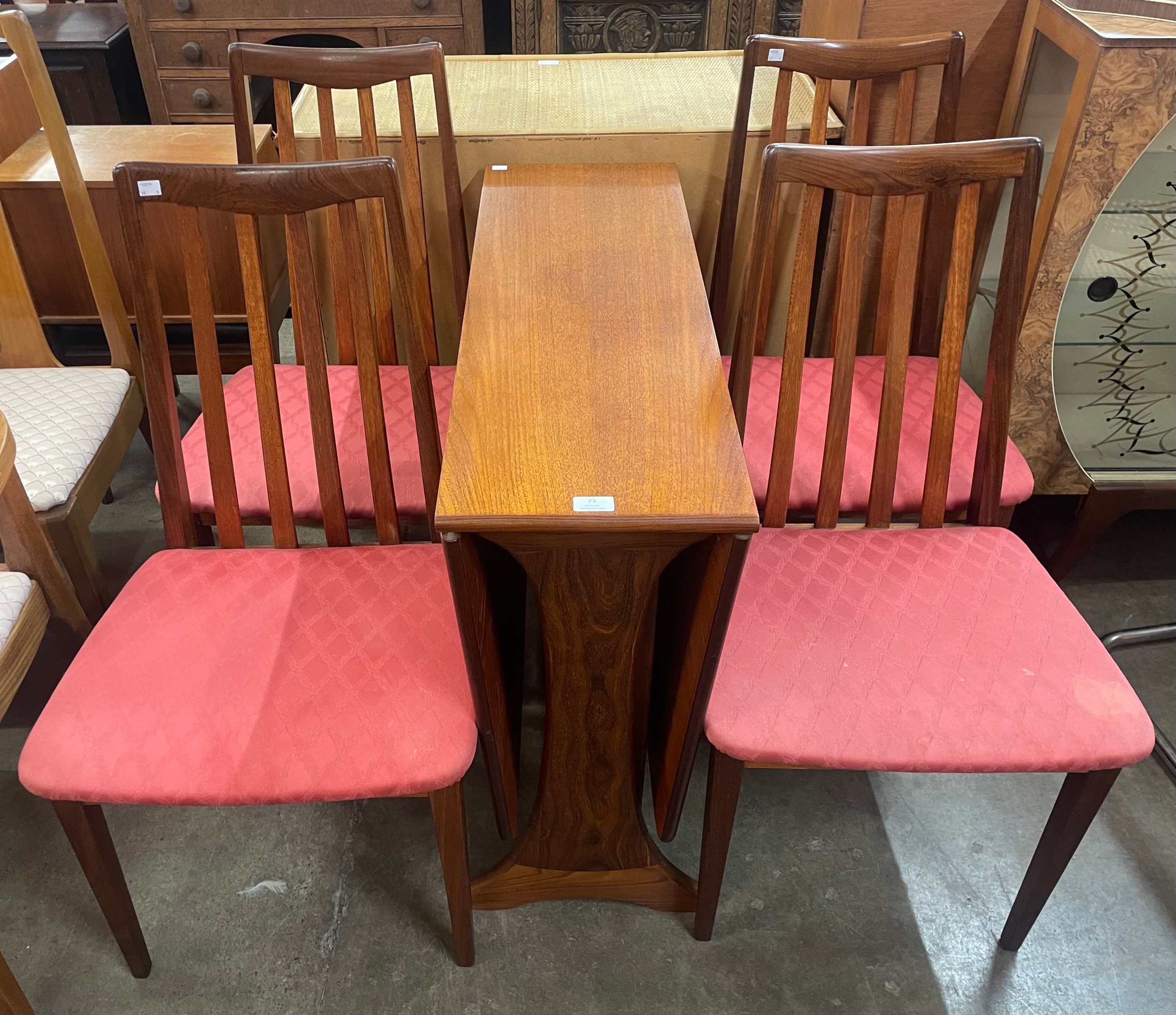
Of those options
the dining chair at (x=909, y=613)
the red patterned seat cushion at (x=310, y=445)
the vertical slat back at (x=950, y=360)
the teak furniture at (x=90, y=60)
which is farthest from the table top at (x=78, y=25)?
the vertical slat back at (x=950, y=360)

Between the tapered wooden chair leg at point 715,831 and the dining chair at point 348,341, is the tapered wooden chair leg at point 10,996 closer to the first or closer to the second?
the dining chair at point 348,341

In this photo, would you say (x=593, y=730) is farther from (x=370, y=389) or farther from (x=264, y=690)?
(x=370, y=389)

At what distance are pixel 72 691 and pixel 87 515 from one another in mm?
486

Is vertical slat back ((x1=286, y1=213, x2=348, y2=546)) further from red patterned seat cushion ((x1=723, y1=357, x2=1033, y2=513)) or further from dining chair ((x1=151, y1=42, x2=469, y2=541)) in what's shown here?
red patterned seat cushion ((x1=723, y1=357, x2=1033, y2=513))

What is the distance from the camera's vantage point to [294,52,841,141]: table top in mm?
1647

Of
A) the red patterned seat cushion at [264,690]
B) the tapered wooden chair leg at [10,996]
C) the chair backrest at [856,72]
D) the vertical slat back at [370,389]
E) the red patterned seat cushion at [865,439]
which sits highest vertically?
the chair backrest at [856,72]

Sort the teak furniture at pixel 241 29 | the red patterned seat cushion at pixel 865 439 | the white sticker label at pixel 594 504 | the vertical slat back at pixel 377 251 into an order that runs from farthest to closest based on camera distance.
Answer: the teak furniture at pixel 241 29, the red patterned seat cushion at pixel 865 439, the vertical slat back at pixel 377 251, the white sticker label at pixel 594 504

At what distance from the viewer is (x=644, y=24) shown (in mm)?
2656

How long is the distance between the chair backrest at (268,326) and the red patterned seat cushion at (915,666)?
1.62 feet

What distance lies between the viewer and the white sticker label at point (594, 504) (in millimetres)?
868

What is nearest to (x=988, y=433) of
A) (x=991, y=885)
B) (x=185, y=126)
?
(x=991, y=885)

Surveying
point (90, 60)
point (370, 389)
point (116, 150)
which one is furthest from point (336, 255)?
point (90, 60)

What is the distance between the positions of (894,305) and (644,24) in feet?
6.37

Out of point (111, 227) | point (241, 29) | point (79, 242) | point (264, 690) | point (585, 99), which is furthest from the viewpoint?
point (241, 29)
